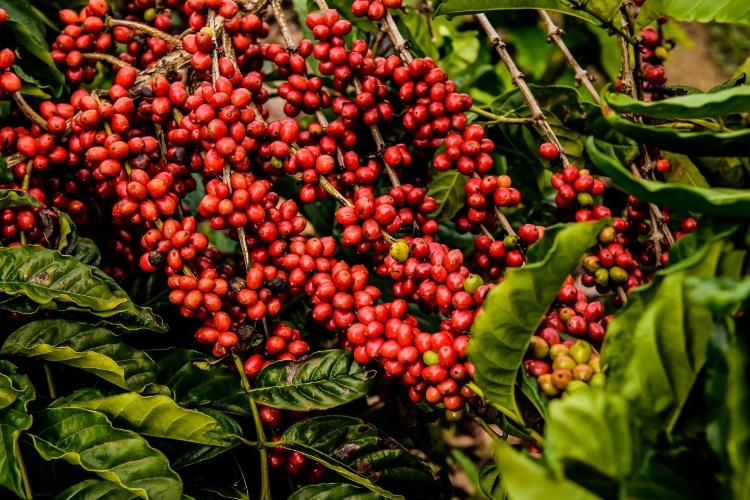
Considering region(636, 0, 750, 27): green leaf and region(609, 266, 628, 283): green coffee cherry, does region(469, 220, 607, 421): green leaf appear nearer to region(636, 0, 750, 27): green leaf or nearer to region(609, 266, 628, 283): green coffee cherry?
region(609, 266, 628, 283): green coffee cherry

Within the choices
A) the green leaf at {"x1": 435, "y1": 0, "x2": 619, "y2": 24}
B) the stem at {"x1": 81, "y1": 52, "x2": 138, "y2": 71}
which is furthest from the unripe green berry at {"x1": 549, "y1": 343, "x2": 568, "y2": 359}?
the stem at {"x1": 81, "y1": 52, "x2": 138, "y2": 71}

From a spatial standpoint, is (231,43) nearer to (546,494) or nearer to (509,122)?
(509,122)

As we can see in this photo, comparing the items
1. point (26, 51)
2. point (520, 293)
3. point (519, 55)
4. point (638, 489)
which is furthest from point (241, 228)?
point (519, 55)

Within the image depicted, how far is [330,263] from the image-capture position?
4.15 feet

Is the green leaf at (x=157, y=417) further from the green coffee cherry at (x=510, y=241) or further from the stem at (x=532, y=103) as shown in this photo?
the stem at (x=532, y=103)

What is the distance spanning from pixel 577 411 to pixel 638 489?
0.10m

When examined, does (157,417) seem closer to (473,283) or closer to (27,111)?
(473,283)

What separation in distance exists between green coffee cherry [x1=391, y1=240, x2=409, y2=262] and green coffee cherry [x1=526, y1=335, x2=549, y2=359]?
12.1 inches

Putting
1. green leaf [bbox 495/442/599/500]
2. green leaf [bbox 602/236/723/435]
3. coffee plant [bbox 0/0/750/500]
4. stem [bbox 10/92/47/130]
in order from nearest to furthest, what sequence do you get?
green leaf [bbox 495/442/599/500] → green leaf [bbox 602/236/723/435] → coffee plant [bbox 0/0/750/500] → stem [bbox 10/92/47/130]

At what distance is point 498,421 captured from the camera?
1093mm

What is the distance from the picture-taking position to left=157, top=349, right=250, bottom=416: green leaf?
4.08ft

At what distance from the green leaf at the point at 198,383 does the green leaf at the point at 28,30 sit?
29.9 inches

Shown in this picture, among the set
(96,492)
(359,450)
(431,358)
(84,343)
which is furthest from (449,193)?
(96,492)

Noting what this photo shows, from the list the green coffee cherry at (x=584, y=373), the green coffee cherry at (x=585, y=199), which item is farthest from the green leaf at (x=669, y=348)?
the green coffee cherry at (x=585, y=199)
